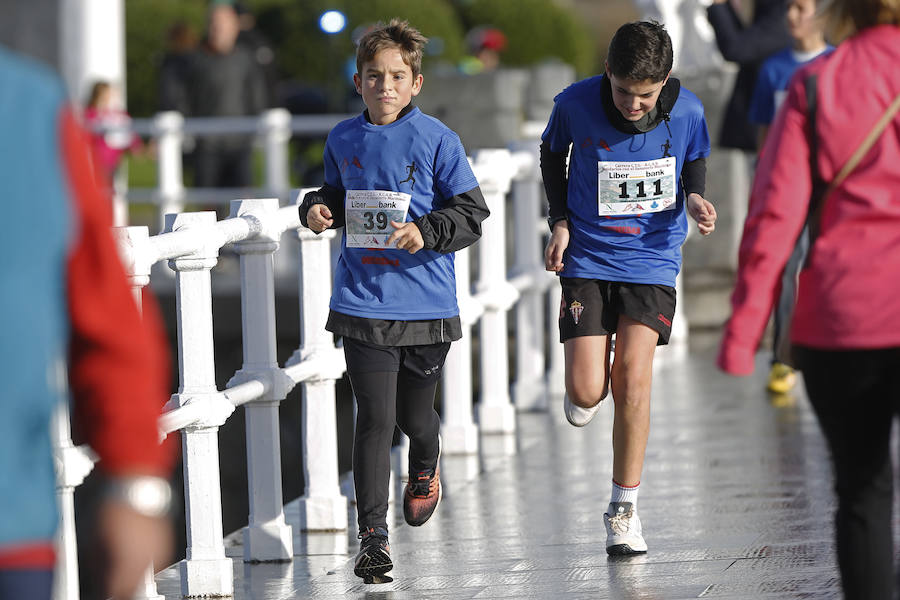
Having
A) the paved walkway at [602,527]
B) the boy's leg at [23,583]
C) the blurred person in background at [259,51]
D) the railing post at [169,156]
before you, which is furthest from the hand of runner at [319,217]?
the blurred person in background at [259,51]

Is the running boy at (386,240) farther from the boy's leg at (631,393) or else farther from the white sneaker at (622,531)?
the white sneaker at (622,531)

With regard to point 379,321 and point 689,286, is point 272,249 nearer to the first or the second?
point 379,321

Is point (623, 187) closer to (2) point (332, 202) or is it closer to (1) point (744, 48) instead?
(2) point (332, 202)

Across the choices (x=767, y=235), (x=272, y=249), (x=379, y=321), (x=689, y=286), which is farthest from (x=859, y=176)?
(x=689, y=286)

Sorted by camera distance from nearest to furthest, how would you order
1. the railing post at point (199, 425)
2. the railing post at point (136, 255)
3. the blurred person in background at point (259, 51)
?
the railing post at point (136, 255) → the railing post at point (199, 425) → the blurred person in background at point (259, 51)

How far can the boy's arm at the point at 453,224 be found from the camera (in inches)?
206

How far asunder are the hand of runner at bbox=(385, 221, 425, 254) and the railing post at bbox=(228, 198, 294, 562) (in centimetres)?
61

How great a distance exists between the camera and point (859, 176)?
3.56 meters

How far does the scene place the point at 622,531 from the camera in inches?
221

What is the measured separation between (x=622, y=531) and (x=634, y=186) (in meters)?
1.05

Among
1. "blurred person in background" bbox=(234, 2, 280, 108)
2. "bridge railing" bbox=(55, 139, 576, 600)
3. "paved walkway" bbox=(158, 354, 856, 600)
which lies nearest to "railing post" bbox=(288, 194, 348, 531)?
"bridge railing" bbox=(55, 139, 576, 600)

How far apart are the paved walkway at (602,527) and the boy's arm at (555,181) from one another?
1.06 meters

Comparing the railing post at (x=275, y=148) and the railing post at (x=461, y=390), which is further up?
the railing post at (x=275, y=148)

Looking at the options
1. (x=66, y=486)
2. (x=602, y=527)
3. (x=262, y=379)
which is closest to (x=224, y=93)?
(x=602, y=527)
